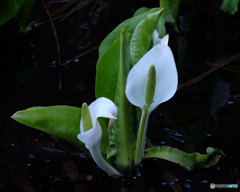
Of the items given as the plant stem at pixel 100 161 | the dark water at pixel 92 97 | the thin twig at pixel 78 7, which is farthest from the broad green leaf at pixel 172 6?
the plant stem at pixel 100 161

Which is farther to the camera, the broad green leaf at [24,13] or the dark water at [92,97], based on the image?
the broad green leaf at [24,13]

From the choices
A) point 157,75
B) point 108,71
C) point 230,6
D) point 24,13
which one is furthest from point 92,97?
point 230,6

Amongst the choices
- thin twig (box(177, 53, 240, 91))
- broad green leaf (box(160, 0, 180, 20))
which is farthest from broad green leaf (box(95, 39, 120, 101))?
broad green leaf (box(160, 0, 180, 20))

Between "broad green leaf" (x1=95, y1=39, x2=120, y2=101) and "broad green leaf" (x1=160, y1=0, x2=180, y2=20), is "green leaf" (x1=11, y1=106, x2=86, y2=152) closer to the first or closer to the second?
"broad green leaf" (x1=95, y1=39, x2=120, y2=101)

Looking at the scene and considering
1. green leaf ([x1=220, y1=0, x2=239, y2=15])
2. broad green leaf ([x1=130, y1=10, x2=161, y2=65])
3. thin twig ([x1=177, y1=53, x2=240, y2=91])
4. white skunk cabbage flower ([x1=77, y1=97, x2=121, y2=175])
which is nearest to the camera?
white skunk cabbage flower ([x1=77, y1=97, x2=121, y2=175])

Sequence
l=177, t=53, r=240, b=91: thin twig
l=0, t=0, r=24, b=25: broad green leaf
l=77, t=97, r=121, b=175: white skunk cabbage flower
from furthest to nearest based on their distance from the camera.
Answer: l=0, t=0, r=24, b=25: broad green leaf → l=177, t=53, r=240, b=91: thin twig → l=77, t=97, r=121, b=175: white skunk cabbage flower

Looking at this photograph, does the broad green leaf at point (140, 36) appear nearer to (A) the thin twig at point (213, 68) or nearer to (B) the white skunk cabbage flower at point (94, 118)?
(B) the white skunk cabbage flower at point (94, 118)

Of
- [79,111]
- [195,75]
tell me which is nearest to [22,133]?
[79,111]

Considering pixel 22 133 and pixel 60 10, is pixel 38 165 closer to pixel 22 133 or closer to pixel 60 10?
pixel 22 133
